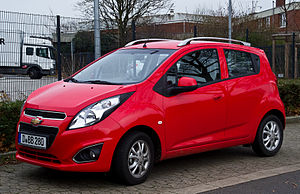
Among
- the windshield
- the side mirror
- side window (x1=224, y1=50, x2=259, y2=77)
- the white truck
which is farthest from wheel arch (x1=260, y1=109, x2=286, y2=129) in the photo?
the white truck

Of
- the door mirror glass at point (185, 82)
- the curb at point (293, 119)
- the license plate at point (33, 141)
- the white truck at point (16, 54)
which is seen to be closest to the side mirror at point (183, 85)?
the door mirror glass at point (185, 82)

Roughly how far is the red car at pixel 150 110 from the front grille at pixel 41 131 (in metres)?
0.01

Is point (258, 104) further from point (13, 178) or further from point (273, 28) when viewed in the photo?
point (273, 28)

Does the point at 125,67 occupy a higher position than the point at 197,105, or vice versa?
the point at 125,67

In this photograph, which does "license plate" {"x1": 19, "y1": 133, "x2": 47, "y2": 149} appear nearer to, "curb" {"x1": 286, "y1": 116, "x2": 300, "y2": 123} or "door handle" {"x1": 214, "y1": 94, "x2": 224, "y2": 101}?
"door handle" {"x1": 214, "y1": 94, "x2": 224, "y2": 101}

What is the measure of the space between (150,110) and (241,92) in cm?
185

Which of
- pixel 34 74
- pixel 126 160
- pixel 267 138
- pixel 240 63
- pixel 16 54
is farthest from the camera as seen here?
pixel 34 74

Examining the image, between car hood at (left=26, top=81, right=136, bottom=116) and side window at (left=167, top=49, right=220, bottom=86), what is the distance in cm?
76

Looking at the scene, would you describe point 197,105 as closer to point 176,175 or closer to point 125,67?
point 176,175

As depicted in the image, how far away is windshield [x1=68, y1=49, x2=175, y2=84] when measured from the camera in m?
5.93

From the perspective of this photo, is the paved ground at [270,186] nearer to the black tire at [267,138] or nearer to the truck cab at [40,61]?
the black tire at [267,138]

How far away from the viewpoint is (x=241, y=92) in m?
6.80

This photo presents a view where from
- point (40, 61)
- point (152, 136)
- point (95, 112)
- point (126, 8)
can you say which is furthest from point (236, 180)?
point (126, 8)

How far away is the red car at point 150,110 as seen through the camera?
5.13m
